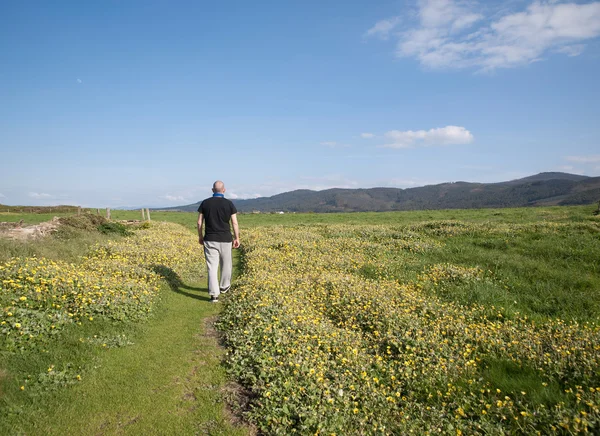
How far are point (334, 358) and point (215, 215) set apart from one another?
20.6ft

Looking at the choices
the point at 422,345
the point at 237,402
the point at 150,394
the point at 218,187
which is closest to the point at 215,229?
the point at 218,187

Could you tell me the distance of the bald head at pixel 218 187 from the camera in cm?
1121

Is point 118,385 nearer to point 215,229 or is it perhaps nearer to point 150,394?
point 150,394

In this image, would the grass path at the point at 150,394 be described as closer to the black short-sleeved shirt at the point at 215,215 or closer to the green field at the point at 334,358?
the green field at the point at 334,358

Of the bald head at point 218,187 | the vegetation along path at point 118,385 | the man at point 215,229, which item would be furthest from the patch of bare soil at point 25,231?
the vegetation along path at point 118,385

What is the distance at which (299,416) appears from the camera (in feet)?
17.0

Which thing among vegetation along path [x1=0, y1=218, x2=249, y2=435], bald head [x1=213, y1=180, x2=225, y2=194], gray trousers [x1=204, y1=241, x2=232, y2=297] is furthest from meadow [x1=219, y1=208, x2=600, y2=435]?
bald head [x1=213, y1=180, x2=225, y2=194]

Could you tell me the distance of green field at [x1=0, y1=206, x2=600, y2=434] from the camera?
16.9ft

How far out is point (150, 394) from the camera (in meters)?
5.95

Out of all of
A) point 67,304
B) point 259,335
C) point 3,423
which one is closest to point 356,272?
point 259,335

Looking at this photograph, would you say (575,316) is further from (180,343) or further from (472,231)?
(472,231)

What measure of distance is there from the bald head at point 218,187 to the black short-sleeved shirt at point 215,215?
11.7 inches

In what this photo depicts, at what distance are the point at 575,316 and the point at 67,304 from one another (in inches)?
523

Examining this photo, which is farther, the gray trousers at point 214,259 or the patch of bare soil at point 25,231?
the patch of bare soil at point 25,231
